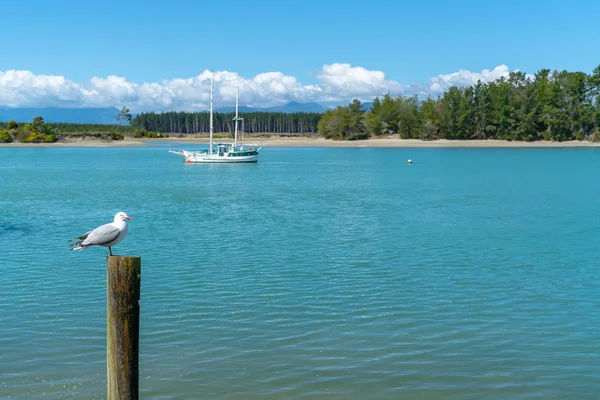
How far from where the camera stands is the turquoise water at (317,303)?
10953 mm

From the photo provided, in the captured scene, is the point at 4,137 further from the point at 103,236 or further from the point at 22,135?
the point at 103,236

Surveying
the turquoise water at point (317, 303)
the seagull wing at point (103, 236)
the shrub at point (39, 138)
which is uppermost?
the seagull wing at point (103, 236)

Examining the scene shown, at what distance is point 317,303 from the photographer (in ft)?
50.4

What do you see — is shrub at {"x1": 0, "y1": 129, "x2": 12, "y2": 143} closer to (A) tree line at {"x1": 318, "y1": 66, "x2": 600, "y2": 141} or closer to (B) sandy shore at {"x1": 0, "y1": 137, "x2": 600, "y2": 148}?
(B) sandy shore at {"x1": 0, "y1": 137, "x2": 600, "y2": 148}

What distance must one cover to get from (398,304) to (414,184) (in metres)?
38.2

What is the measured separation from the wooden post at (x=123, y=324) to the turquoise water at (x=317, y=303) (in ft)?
8.35

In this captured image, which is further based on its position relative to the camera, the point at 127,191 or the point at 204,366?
the point at 127,191

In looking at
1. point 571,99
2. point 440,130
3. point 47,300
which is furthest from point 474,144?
point 47,300

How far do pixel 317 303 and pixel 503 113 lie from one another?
127 meters

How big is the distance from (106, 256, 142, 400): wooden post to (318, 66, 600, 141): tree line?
133309 mm

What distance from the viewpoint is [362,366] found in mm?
11453

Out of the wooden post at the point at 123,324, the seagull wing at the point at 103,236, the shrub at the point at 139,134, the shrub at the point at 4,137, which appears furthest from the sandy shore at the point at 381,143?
the wooden post at the point at 123,324

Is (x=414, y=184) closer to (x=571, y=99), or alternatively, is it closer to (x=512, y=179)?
(x=512, y=179)

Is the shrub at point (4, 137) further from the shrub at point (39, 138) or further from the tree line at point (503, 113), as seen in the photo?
the tree line at point (503, 113)
